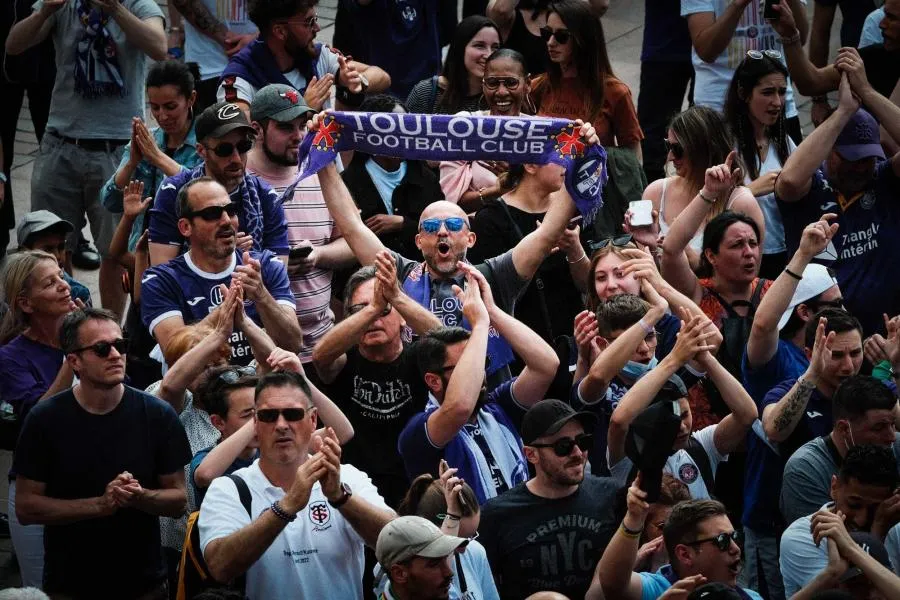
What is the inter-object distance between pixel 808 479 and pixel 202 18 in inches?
214

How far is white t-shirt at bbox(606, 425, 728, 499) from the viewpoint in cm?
777

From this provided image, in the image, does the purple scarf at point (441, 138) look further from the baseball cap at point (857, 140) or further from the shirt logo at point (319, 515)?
the shirt logo at point (319, 515)

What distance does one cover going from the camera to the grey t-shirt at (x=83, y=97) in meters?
10.9

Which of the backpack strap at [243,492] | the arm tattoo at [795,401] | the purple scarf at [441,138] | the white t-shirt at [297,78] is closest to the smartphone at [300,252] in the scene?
the purple scarf at [441,138]

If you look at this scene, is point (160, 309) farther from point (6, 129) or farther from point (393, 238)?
point (6, 129)

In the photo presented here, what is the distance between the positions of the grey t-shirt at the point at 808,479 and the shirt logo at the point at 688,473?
16.2 inches

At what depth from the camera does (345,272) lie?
31.9 feet

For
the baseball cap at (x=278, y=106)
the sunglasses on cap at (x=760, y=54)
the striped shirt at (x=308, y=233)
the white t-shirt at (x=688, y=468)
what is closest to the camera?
the white t-shirt at (x=688, y=468)

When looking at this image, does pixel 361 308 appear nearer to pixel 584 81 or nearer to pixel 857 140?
pixel 584 81

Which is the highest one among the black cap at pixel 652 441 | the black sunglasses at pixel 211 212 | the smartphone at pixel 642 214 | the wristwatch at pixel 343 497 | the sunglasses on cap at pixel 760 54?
the sunglasses on cap at pixel 760 54

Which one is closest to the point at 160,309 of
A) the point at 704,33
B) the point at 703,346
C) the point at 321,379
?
the point at 321,379

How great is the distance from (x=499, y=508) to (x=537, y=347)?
3.42ft

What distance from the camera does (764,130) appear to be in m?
9.98

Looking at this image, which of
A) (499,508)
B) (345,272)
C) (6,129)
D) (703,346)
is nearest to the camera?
(499,508)
